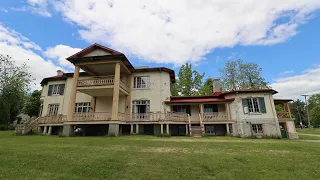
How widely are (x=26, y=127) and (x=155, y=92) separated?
576 inches

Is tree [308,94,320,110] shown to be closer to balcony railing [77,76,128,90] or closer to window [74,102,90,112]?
balcony railing [77,76,128,90]

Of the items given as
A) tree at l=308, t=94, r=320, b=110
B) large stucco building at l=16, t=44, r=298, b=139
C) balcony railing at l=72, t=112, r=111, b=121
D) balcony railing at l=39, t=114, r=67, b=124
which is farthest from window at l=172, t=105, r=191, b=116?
tree at l=308, t=94, r=320, b=110

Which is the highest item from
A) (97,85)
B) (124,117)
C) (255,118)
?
(97,85)

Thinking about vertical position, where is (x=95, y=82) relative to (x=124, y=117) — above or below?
above

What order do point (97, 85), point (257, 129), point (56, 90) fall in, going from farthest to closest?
point (56, 90), point (257, 129), point (97, 85)

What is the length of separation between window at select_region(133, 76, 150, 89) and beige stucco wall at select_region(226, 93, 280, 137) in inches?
409

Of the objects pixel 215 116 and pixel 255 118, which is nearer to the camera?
pixel 255 118

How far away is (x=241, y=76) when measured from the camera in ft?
Answer: 112

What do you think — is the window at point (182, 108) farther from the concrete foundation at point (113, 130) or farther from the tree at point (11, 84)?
the tree at point (11, 84)

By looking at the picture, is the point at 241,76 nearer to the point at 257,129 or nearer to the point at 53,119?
the point at 257,129

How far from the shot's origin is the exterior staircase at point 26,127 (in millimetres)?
17219

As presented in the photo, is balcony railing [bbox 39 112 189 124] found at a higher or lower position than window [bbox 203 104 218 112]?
lower

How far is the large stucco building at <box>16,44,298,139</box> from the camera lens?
16.6 metres

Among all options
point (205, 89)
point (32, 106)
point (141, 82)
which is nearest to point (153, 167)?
point (141, 82)
